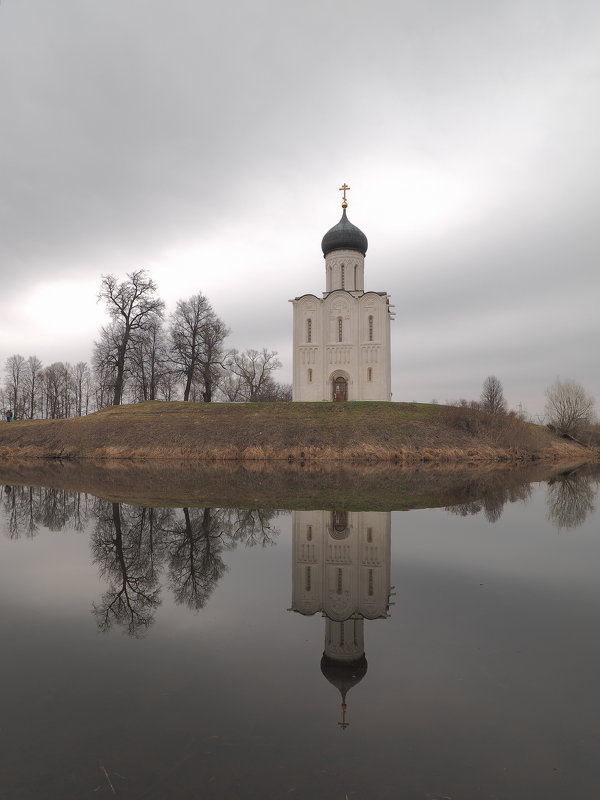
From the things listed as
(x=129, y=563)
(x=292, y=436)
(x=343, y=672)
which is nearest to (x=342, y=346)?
(x=292, y=436)

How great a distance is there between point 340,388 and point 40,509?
129 feet

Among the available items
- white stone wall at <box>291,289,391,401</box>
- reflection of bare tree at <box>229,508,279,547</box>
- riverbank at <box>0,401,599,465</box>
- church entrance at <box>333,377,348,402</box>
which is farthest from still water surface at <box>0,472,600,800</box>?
church entrance at <box>333,377,348,402</box>

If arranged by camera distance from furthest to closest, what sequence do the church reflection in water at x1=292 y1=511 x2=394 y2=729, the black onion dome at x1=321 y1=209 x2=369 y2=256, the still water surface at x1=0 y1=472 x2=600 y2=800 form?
the black onion dome at x1=321 y1=209 x2=369 y2=256, the church reflection in water at x1=292 y1=511 x2=394 y2=729, the still water surface at x1=0 y1=472 x2=600 y2=800

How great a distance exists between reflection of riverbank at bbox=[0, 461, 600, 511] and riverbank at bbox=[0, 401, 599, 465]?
5.03 metres

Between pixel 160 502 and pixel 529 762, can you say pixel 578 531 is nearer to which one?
pixel 529 762

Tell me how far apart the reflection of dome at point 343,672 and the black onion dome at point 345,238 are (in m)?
53.7

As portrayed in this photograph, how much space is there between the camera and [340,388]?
5247 cm

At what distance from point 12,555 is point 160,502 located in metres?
6.57

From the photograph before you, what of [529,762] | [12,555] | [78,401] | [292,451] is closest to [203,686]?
[529,762]

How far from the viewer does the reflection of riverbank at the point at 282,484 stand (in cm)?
1653

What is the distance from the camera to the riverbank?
3678 centimetres

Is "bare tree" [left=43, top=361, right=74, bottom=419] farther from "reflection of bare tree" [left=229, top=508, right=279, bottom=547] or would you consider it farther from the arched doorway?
"reflection of bare tree" [left=229, top=508, right=279, bottom=547]

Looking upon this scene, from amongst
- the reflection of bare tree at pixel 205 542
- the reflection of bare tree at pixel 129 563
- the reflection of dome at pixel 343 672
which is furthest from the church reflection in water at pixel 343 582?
the reflection of bare tree at pixel 129 563

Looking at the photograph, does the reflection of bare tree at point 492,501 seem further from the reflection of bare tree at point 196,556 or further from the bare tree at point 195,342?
the bare tree at point 195,342
